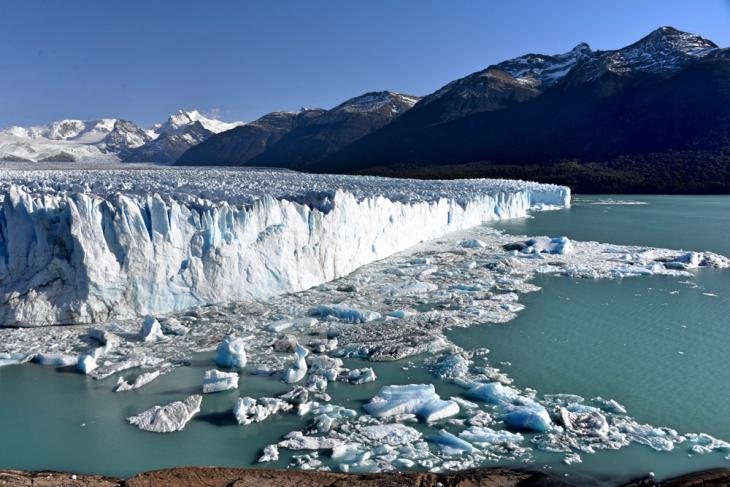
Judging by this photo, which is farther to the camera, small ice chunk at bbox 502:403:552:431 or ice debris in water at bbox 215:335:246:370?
ice debris in water at bbox 215:335:246:370

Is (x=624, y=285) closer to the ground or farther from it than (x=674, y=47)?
closer to the ground

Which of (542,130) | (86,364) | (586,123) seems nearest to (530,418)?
(86,364)

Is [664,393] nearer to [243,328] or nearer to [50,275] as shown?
[243,328]

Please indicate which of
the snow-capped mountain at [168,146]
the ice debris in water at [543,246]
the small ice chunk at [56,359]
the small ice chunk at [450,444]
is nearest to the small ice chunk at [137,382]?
the small ice chunk at [56,359]

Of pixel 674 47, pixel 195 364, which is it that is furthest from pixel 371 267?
pixel 674 47

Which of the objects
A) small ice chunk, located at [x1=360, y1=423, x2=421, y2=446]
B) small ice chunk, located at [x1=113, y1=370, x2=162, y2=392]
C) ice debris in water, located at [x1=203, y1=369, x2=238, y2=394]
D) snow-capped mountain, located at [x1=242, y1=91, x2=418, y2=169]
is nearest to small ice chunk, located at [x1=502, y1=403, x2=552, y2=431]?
small ice chunk, located at [x1=360, y1=423, x2=421, y2=446]

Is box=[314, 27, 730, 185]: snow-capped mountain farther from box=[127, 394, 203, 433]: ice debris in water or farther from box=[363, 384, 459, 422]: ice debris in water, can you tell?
box=[127, 394, 203, 433]: ice debris in water

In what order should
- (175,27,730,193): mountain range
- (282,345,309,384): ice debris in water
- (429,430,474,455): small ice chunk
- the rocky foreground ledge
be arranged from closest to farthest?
the rocky foreground ledge, (429,430,474,455): small ice chunk, (282,345,309,384): ice debris in water, (175,27,730,193): mountain range

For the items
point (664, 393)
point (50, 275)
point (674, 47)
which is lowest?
point (664, 393)
